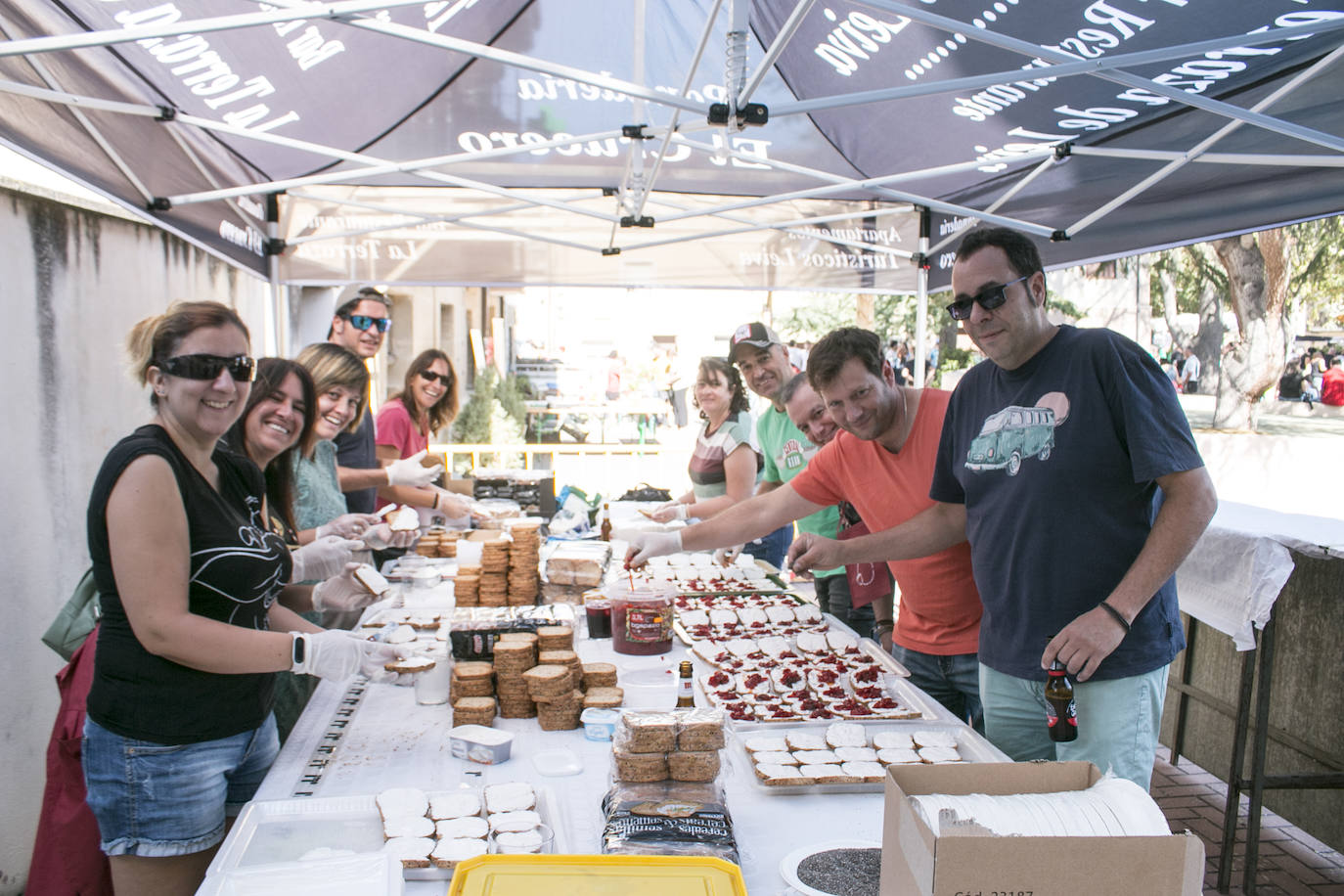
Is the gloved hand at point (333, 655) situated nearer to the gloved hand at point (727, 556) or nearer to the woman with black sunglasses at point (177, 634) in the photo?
the woman with black sunglasses at point (177, 634)

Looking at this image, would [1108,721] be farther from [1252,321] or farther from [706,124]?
[1252,321]

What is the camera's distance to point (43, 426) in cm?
369

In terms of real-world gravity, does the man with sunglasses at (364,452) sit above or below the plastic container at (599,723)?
above

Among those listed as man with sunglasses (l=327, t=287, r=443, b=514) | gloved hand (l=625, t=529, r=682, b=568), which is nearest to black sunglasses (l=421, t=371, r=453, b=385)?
man with sunglasses (l=327, t=287, r=443, b=514)

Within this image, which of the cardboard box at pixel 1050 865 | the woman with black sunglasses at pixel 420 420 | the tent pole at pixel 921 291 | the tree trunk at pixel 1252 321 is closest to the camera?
the cardboard box at pixel 1050 865

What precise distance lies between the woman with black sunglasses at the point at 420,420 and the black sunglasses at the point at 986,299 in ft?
11.3

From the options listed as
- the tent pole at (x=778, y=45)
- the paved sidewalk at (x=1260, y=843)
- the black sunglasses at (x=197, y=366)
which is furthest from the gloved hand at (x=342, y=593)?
the paved sidewalk at (x=1260, y=843)

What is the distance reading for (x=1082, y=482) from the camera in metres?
2.24

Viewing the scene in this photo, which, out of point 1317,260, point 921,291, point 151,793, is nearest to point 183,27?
point 151,793

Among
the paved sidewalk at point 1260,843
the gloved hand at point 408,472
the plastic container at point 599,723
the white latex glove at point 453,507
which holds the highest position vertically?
the gloved hand at point 408,472

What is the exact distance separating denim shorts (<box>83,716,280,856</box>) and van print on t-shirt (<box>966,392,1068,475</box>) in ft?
7.01

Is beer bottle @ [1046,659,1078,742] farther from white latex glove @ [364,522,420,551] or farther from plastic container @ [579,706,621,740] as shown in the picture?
white latex glove @ [364,522,420,551]

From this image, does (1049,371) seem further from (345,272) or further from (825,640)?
(345,272)

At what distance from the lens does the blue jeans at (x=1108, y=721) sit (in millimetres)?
2252
